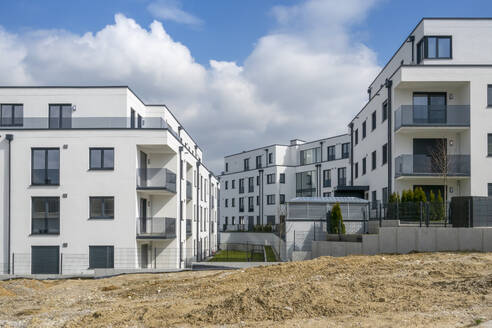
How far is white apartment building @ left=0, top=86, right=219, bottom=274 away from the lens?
2594 centimetres

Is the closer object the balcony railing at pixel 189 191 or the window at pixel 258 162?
the balcony railing at pixel 189 191

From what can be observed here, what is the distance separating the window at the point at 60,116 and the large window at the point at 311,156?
35379 mm

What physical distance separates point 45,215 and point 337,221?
49.7 feet

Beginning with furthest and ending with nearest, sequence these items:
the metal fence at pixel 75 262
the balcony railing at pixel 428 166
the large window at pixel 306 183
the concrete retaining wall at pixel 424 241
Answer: the large window at pixel 306 183
the metal fence at pixel 75 262
the balcony railing at pixel 428 166
the concrete retaining wall at pixel 424 241

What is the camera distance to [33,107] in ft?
93.6

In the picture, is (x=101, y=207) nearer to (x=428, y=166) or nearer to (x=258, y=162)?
(x=428, y=166)

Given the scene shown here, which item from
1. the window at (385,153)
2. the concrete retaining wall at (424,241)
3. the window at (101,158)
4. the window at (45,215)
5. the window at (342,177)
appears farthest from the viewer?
the window at (342,177)

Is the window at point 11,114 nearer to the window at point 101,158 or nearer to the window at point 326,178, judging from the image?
the window at point 101,158

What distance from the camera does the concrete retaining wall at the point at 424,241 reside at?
16.8 m

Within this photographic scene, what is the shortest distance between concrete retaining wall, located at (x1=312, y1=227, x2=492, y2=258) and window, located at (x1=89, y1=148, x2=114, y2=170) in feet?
45.2

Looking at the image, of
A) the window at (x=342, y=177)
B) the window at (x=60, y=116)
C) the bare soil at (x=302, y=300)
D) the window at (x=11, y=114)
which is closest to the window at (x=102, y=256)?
the window at (x=60, y=116)

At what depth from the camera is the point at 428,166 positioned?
25.9m

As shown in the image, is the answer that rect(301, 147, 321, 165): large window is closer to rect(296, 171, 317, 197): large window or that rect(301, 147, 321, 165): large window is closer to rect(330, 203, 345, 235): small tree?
rect(296, 171, 317, 197): large window

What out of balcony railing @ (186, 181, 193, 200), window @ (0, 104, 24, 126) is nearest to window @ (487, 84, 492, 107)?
balcony railing @ (186, 181, 193, 200)
